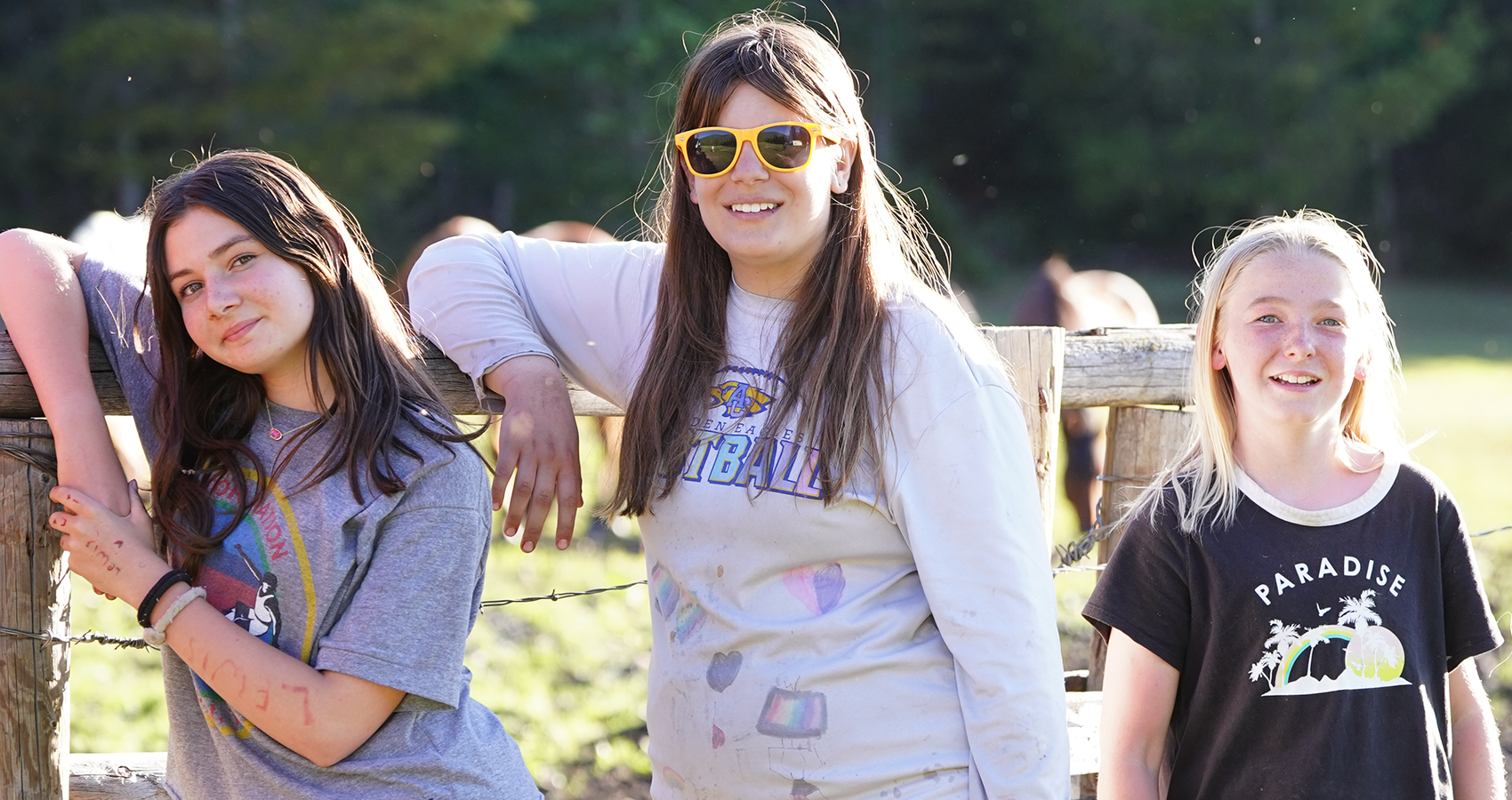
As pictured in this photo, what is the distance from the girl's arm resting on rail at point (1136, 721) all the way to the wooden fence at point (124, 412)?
20.0 inches

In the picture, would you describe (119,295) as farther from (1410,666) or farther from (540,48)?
(540,48)

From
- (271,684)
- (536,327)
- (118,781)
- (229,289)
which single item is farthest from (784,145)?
(118,781)

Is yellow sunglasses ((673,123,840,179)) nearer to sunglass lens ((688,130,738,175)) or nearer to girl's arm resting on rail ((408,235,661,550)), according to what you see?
sunglass lens ((688,130,738,175))

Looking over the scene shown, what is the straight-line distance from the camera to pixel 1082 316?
7.79 m

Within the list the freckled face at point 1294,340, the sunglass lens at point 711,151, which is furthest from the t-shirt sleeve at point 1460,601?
the sunglass lens at point 711,151

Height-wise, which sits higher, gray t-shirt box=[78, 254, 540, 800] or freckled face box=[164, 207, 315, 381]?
freckled face box=[164, 207, 315, 381]

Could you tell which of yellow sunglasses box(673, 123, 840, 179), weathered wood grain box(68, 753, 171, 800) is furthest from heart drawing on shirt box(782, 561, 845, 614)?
weathered wood grain box(68, 753, 171, 800)

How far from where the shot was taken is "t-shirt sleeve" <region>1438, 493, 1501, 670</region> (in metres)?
2.07

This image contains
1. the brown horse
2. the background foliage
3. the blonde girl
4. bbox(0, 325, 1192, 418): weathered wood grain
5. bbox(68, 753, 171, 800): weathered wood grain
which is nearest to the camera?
the blonde girl

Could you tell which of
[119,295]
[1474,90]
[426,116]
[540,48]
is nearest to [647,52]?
[540,48]

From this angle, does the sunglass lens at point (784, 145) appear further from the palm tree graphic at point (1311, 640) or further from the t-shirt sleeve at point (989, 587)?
the palm tree graphic at point (1311, 640)

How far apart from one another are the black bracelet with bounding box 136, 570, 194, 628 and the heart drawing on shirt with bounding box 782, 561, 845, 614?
2.64 ft

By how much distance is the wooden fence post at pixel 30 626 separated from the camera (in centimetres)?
197

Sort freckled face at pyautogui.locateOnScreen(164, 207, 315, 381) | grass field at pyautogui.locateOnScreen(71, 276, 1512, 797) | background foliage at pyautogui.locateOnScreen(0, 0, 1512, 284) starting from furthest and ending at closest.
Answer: background foliage at pyautogui.locateOnScreen(0, 0, 1512, 284), grass field at pyautogui.locateOnScreen(71, 276, 1512, 797), freckled face at pyautogui.locateOnScreen(164, 207, 315, 381)
